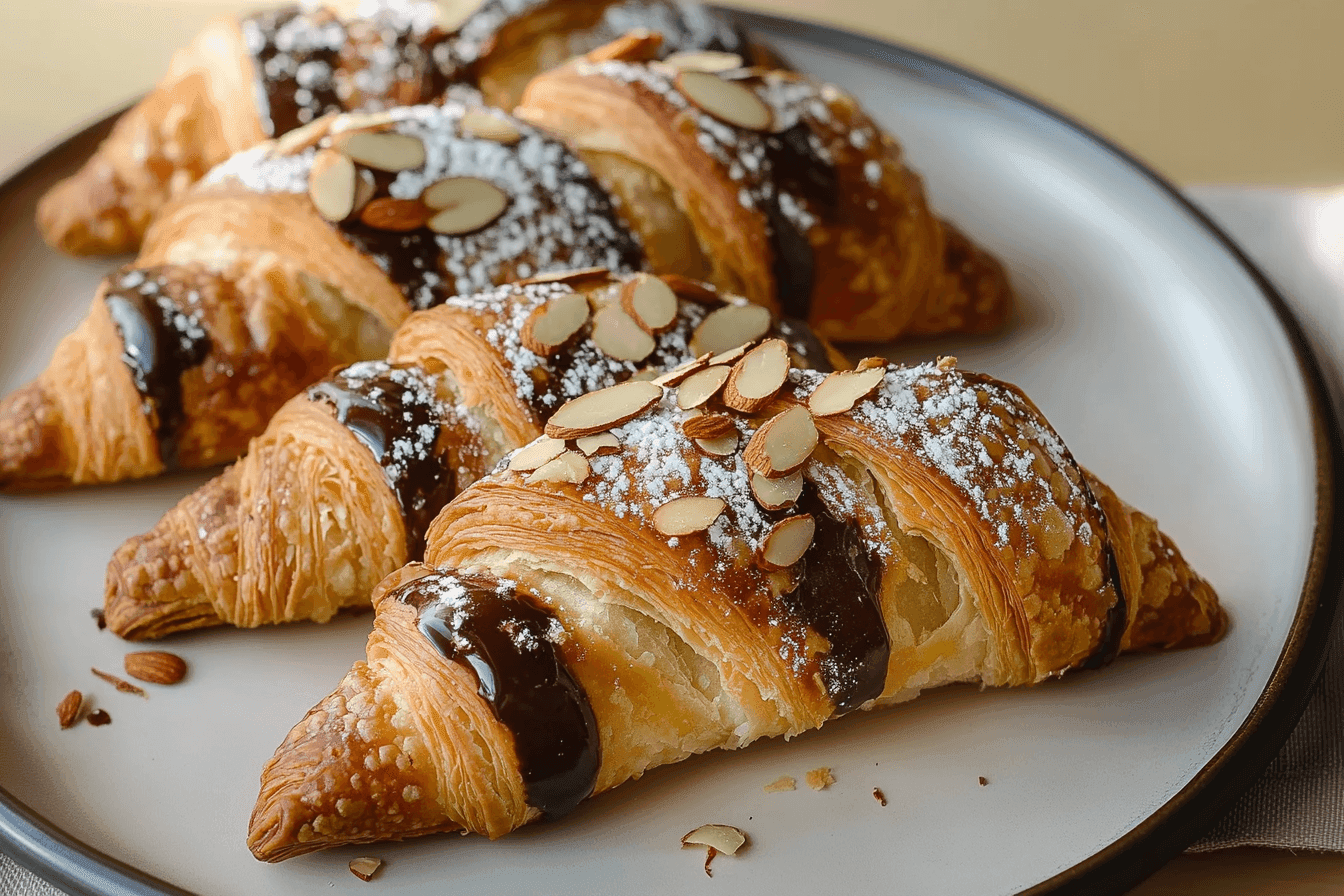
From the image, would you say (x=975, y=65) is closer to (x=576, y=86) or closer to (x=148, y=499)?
(x=576, y=86)

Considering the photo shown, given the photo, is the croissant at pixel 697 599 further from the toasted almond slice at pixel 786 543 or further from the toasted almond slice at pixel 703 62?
the toasted almond slice at pixel 703 62

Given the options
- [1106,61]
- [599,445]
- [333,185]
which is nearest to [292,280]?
[333,185]

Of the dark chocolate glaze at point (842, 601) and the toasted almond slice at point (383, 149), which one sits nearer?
the dark chocolate glaze at point (842, 601)

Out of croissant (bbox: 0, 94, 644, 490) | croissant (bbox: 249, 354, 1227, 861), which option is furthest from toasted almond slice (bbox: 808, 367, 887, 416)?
croissant (bbox: 0, 94, 644, 490)

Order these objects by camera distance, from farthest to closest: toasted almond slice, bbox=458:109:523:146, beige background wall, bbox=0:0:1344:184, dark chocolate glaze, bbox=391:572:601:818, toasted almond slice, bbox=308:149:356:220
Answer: beige background wall, bbox=0:0:1344:184 → toasted almond slice, bbox=458:109:523:146 → toasted almond slice, bbox=308:149:356:220 → dark chocolate glaze, bbox=391:572:601:818

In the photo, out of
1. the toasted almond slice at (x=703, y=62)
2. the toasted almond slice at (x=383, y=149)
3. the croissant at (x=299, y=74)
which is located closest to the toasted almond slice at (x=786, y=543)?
the toasted almond slice at (x=383, y=149)

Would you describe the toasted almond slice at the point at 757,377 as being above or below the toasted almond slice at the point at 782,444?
above

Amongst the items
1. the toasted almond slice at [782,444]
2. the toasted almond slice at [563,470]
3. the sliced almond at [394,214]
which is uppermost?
the sliced almond at [394,214]

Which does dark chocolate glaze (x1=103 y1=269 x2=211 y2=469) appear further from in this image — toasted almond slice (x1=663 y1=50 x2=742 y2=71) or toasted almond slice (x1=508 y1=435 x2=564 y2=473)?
toasted almond slice (x1=663 y1=50 x2=742 y2=71)

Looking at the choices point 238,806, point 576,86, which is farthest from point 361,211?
point 238,806
